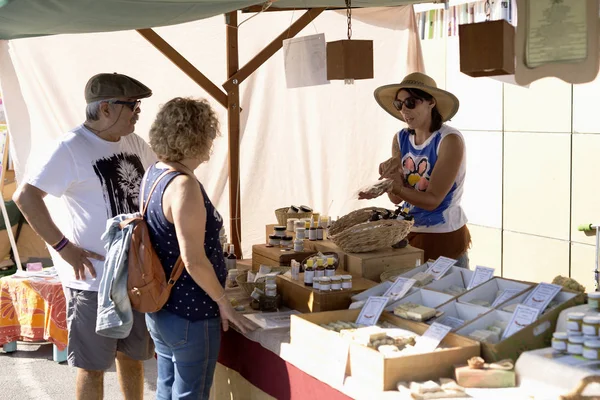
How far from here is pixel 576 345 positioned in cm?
198

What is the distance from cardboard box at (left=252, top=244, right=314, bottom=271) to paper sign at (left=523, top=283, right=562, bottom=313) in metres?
1.19

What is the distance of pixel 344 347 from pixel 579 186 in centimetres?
372

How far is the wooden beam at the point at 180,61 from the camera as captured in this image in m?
4.45

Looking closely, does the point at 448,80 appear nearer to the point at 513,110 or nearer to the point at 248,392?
the point at 513,110

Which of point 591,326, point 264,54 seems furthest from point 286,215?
point 591,326

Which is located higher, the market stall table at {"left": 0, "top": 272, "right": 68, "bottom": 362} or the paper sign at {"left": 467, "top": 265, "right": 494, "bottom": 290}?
the paper sign at {"left": 467, "top": 265, "right": 494, "bottom": 290}

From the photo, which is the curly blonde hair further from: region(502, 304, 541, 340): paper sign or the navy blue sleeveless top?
region(502, 304, 541, 340): paper sign

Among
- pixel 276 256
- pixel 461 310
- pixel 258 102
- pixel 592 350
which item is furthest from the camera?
pixel 258 102

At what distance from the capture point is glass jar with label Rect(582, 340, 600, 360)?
1933mm

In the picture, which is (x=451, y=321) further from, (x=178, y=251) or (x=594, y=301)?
(x=178, y=251)

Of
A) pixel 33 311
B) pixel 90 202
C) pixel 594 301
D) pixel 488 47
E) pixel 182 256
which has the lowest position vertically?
pixel 33 311

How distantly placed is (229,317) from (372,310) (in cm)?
46

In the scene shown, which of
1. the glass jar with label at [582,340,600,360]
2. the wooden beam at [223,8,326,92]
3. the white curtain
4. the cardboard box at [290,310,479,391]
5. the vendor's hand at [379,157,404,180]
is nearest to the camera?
the glass jar with label at [582,340,600,360]

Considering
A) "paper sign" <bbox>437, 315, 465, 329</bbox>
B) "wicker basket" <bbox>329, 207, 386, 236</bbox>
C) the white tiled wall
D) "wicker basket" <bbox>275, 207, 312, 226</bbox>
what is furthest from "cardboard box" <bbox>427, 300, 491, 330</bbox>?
the white tiled wall
